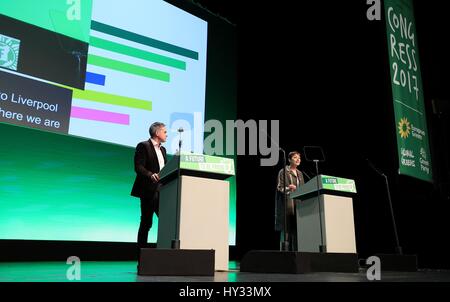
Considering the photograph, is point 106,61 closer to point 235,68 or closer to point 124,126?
point 124,126

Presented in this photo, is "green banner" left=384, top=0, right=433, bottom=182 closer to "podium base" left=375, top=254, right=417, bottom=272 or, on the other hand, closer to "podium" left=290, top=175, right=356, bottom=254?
"podium" left=290, top=175, right=356, bottom=254

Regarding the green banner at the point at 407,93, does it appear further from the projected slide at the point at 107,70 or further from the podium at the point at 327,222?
the projected slide at the point at 107,70

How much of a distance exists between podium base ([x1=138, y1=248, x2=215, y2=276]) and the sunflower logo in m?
2.20

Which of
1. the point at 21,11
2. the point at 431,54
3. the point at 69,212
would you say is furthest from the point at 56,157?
the point at 431,54

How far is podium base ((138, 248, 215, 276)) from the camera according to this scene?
207cm

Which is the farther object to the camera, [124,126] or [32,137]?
[124,126]

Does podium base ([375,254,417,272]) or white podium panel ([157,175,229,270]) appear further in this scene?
podium base ([375,254,417,272])

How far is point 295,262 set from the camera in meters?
2.46

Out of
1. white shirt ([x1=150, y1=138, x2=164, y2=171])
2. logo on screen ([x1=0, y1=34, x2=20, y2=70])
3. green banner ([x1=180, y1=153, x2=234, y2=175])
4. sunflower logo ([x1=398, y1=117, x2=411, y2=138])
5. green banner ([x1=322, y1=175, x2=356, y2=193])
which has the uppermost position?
logo on screen ([x1=0, y1=34, x2=20, y2=70])

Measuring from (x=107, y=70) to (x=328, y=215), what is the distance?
2.52 metres

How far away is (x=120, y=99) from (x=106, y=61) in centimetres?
40

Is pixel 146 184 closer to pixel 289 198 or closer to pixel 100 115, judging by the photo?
pixel 100 115

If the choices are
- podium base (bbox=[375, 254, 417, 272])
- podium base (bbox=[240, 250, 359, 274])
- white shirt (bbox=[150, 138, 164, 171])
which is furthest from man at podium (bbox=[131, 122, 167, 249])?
podium base (bbox=[375, 254, 417, 272])
